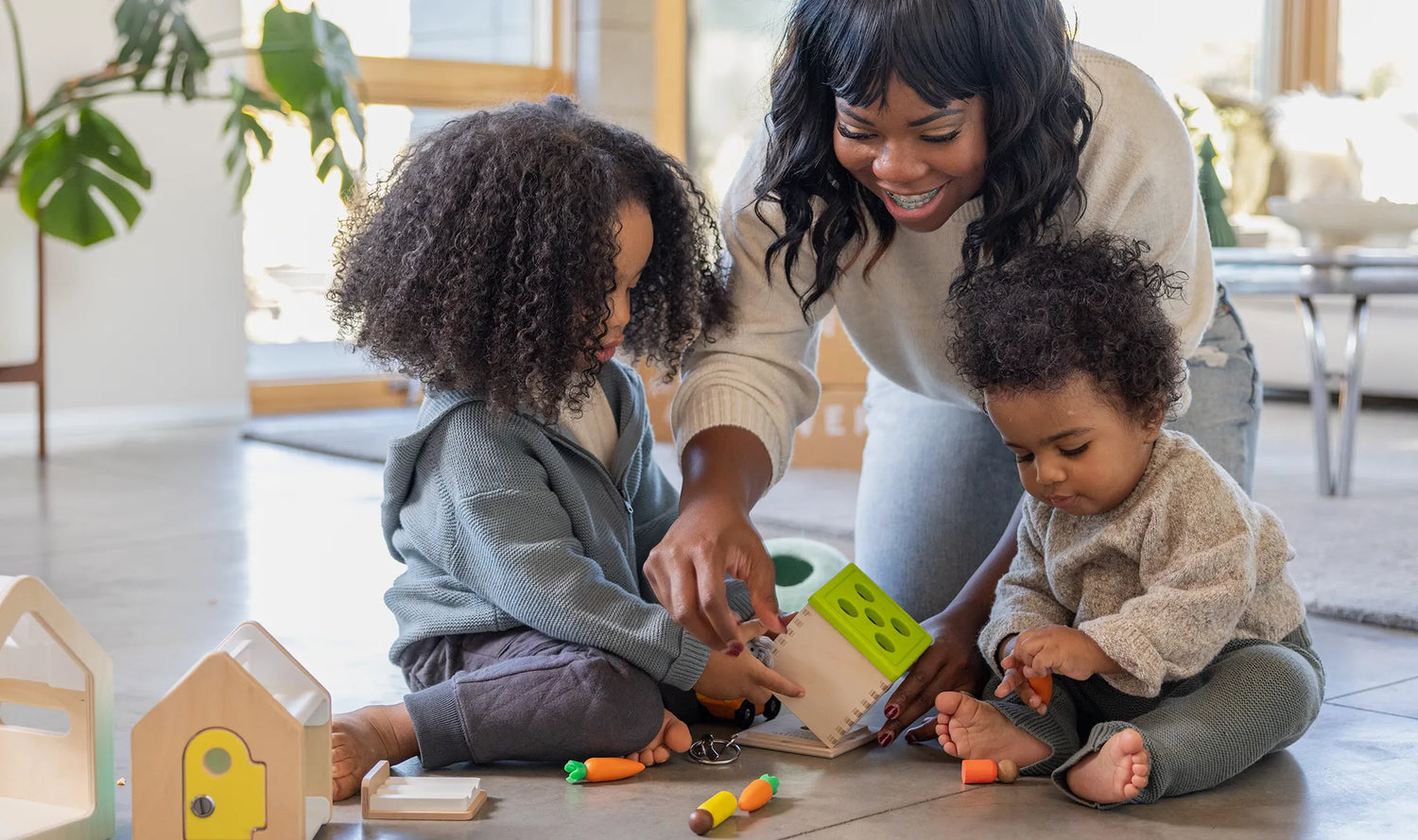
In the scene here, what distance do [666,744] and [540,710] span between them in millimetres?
126

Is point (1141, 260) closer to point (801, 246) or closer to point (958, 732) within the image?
point (801, 246)

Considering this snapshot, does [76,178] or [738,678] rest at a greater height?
[76,178]

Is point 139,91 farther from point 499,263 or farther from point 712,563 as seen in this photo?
point 712,563

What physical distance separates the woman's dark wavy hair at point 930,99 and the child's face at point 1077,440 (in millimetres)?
185

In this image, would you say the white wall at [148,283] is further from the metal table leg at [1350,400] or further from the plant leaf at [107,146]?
the metal table leg at [1350,400]

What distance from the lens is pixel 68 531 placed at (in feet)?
7.78

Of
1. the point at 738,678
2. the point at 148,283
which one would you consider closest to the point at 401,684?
the point at 738,678

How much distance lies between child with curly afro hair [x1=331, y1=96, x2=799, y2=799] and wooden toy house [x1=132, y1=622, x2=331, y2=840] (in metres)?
0.16

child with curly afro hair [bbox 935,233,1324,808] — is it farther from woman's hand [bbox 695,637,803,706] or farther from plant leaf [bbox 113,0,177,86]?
plant leaf [bbox 113,0,177,86]

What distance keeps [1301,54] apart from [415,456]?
5.46m

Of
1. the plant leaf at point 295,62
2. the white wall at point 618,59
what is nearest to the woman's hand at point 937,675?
the plant leaf at point 295,62

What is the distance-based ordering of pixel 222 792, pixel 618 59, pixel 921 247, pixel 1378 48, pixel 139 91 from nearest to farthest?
pixel 222 792
pixel 921 247
pixel 139 91
pixel 618 59
pixel 1378 48

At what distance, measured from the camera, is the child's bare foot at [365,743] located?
1173 millimetres

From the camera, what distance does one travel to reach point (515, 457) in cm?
131
